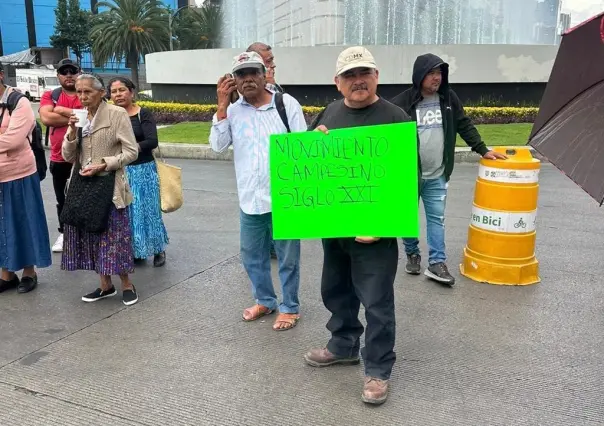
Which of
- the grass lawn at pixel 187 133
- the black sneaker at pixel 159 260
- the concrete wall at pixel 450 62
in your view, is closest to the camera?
the black sneaker at pixel 159 260

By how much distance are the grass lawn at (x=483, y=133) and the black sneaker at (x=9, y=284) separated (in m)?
9.29

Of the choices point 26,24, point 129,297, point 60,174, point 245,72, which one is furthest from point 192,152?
point 26,24

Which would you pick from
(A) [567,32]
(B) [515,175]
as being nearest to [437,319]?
(B) [515,175]

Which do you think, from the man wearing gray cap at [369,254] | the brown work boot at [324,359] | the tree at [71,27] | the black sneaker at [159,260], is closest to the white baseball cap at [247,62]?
the man wearing gray cap at [369,254]

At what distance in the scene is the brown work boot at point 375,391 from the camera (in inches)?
119

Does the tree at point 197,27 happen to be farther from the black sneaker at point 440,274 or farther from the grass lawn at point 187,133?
the black sneaker at point 440,274

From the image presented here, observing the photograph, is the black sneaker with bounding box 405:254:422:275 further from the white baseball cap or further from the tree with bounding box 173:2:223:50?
the tree with bounding box 173:2:223:50

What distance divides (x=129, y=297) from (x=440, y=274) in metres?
2.60

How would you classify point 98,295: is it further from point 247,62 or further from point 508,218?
point 508,218

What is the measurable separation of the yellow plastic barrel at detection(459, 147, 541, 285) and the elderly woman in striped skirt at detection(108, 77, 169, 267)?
298cm

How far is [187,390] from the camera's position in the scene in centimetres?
322

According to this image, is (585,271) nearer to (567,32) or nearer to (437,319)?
(437,319)

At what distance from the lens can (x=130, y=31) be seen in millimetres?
40375

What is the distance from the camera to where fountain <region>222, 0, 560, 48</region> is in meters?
20.6
